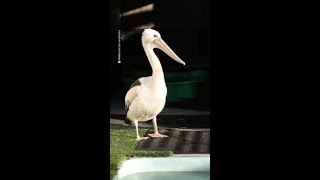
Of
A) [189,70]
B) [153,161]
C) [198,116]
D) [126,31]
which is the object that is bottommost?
[153,161]

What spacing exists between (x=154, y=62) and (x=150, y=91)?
0.45ft

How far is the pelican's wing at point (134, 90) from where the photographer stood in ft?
8.97

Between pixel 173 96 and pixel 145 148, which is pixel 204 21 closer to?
pixel 173 96

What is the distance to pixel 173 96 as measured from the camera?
2730 mm

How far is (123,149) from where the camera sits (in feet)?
9.00

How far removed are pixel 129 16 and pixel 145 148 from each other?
608 mm

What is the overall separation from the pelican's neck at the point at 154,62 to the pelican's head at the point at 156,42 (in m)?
0.02

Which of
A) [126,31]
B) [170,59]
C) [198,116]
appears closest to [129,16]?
[126,31]

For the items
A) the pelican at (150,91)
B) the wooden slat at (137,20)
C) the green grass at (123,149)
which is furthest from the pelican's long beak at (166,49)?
the green grass at (123,149)

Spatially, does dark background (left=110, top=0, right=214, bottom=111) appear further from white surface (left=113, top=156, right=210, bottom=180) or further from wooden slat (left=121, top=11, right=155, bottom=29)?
white surface (left=113, top=156, right=210, bottom=180)

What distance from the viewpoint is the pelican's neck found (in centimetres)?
274

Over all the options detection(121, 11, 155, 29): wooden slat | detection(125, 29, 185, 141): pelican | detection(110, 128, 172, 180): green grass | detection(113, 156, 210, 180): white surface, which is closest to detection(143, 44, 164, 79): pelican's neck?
detection(125, 29, 185, 141): pelican

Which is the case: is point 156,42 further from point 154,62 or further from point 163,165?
point 163,165

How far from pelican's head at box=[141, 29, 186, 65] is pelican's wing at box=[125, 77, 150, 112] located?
0.15 metres
